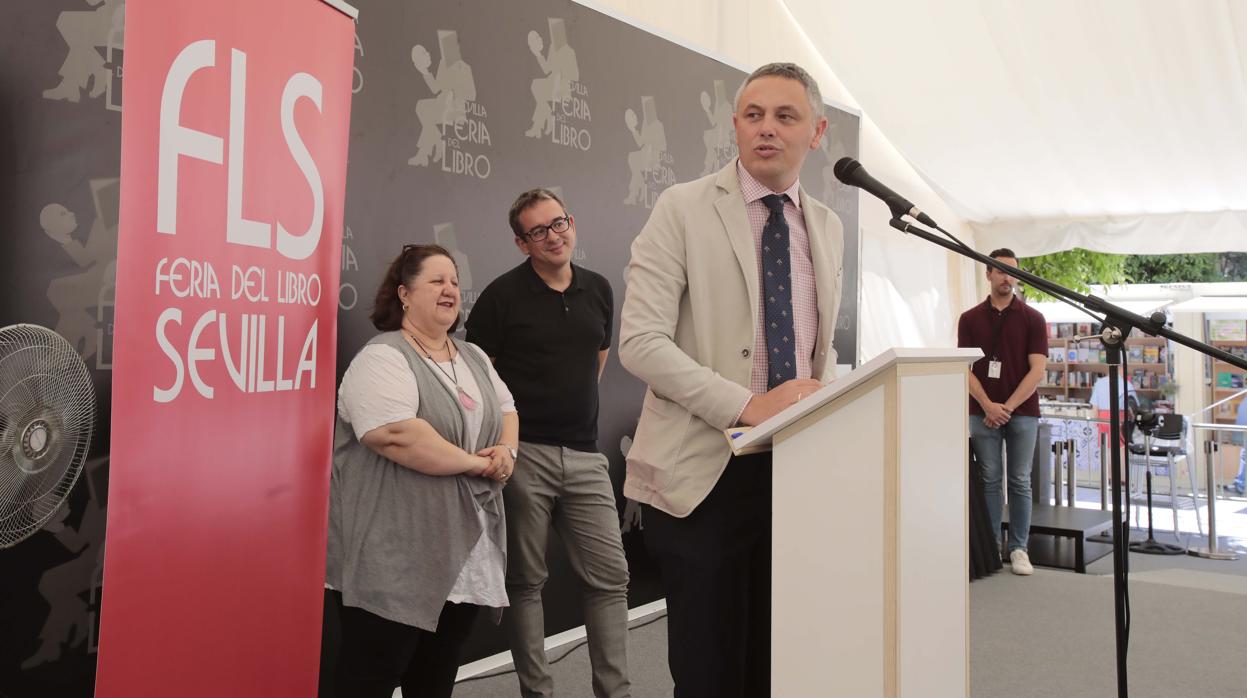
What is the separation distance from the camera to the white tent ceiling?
18.6ft

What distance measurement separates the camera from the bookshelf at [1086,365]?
551 inches

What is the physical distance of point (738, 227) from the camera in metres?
1.85

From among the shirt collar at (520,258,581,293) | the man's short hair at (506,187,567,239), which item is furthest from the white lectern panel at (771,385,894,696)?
the man's short hair at (506,187,567,239)

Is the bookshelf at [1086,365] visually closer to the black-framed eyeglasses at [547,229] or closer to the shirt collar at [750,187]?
the black-framed eyeglasses at [547,229]

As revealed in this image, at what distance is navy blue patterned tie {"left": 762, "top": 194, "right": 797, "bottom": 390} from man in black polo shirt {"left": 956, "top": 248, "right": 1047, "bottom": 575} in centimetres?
420

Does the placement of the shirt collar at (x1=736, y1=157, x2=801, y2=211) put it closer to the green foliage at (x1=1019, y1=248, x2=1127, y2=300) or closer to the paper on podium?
the paper on podium

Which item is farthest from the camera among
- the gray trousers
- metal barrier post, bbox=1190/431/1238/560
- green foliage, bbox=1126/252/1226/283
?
green foliage, bbox=1126/252/1226/283

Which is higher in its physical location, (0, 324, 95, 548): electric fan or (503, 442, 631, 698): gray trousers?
(0, 324, 95, 548): electric fan

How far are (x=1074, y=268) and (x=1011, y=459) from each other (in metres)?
6.97

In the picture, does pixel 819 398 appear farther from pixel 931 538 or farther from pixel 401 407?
pixel 401 407

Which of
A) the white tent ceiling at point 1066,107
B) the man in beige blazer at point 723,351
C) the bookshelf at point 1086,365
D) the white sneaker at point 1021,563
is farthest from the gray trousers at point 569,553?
the bookshelf at point 1086,365

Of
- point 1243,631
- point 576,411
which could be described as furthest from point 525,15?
point 1243,631

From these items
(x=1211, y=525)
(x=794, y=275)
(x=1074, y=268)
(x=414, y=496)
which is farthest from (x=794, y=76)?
(x=1074, y=268)

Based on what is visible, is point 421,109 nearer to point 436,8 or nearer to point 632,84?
point 436,8
